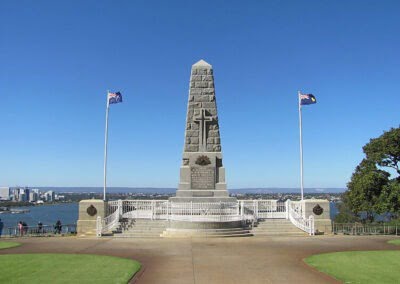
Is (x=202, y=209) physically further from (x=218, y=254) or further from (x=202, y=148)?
(x=218, y=254)

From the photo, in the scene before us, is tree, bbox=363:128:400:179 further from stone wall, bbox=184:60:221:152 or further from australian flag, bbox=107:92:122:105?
australian flag, bbox=107:92:122:105

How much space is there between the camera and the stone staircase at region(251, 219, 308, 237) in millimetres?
19625

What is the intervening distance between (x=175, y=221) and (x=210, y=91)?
1072cm

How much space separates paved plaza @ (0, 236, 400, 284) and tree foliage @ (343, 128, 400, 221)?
367 inches

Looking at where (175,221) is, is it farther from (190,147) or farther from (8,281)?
(8,281)

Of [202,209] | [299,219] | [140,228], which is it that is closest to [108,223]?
[140,228]

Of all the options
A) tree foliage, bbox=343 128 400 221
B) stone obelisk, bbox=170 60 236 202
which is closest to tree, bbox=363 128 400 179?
tree foliage, bbox=343 128 400 221

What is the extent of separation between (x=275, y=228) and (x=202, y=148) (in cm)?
781

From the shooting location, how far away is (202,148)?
86.8 ft

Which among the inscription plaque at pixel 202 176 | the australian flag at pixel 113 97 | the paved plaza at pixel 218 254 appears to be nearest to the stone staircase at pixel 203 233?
the paved plaza at pixel 218 254

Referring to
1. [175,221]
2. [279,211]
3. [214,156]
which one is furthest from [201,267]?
[214,156]

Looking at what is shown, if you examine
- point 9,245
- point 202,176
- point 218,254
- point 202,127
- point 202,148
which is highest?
point 202,127

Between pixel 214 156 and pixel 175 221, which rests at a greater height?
pixel 214 156

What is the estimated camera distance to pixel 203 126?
26.6 metres
